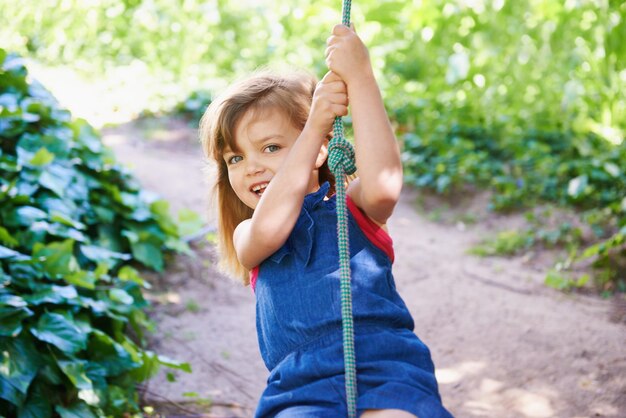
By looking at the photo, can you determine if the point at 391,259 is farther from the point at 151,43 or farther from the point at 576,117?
the point at 151,43

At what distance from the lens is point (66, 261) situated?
2.81 m

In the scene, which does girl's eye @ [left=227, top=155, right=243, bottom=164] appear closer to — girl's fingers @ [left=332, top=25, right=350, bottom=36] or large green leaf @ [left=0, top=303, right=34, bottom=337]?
girl's fingers @ [left=332, top=25, right=350, bottom=36]

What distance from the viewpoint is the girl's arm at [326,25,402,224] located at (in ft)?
5.56

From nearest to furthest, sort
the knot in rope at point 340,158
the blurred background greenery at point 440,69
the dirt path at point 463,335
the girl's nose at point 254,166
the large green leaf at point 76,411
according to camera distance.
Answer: the knot in rope at point 340,158, the girl's nose at point 254,166, the large green leaf at point 76,411, the dirt path at point 463,335, the blurred background greenery at point 440,69

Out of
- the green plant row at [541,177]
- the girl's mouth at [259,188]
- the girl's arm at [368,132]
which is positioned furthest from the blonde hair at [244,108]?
the green plant row at [541,177]

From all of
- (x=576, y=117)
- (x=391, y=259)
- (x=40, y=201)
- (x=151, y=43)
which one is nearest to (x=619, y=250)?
(x=576, y=117)

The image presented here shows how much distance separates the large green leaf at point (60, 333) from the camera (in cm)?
249

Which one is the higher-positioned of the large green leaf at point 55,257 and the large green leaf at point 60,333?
the large green leaf at point 55,257

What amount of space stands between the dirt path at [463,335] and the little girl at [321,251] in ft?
4.12

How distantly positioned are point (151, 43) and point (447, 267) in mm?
5550

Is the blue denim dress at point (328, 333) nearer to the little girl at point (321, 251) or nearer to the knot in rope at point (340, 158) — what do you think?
the little girl at point (321, 251)

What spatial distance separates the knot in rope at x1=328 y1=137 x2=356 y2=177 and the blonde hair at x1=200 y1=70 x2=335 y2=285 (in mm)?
270

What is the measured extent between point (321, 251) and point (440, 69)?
18.6ft

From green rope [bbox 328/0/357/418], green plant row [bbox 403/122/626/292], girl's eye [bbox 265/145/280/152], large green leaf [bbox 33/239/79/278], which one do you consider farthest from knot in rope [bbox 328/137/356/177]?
green plant row [bbox 403/122/626/292]
